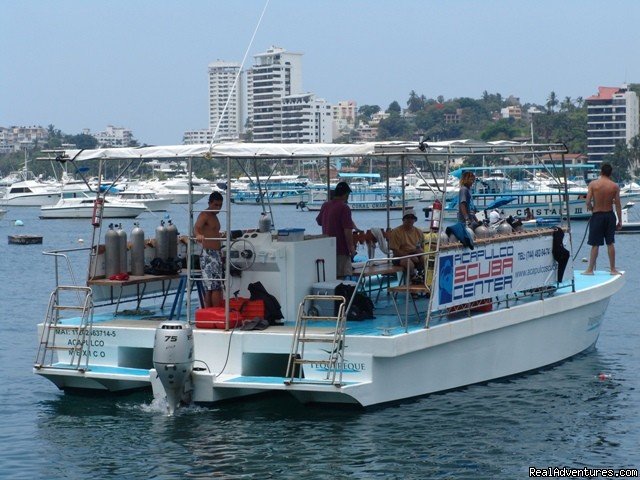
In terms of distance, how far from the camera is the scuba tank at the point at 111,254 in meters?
14.9

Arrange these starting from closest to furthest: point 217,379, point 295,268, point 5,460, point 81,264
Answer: point 5,460, point 217,379, point 295,268, point 81,264

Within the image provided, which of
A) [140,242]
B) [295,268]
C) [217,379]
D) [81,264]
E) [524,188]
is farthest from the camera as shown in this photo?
[524,188]

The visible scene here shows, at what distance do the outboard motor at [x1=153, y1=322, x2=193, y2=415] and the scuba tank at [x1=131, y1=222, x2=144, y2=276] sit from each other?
234 cm

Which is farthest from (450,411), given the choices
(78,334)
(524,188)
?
(524,188)

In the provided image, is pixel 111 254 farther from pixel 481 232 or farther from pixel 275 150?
pixel 481 232

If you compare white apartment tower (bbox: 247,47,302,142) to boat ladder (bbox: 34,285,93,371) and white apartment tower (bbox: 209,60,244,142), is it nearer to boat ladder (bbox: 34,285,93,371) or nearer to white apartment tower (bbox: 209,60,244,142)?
white apartment tower (bbox: 209,60,244,142)

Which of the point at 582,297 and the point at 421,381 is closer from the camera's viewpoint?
the point at 421,381

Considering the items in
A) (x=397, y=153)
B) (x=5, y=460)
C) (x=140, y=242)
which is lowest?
(x=5, y=460)

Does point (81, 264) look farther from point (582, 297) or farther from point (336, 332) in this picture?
point (336, 332)

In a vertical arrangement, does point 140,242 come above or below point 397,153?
below

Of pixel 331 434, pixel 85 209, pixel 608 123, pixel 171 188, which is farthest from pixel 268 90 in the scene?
pixel 608 123

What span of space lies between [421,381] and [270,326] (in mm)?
1792

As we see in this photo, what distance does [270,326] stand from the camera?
45.4ft

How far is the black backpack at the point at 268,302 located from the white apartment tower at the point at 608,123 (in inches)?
7220
